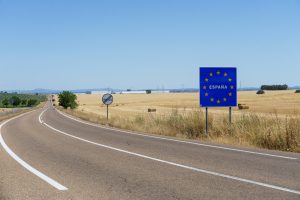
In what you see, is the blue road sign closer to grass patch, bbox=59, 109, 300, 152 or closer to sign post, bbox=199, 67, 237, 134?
sign post, bbox=199, 67, 237, 134

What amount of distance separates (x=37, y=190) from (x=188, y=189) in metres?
2.59

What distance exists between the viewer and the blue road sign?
19641 millimetres

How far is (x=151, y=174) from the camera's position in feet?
31.4

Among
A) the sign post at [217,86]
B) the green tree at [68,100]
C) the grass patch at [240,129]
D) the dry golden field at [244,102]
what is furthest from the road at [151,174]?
the green tree at [68,100]

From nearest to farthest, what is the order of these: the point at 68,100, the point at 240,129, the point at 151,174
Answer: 1. the point at 151,174
2. the point at 240,129
3. the point at 68,100

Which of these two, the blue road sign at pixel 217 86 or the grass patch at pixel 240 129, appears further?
the blue road sign at pixel 217 86

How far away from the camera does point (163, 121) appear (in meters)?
25.2

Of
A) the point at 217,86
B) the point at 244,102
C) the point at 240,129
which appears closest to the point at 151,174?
the point at 240,129

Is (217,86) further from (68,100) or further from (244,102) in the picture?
(68,100)

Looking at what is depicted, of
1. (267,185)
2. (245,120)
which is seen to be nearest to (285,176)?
(267,185)

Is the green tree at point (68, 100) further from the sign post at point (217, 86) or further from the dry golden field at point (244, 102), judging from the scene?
the sign post at point (217, 86)

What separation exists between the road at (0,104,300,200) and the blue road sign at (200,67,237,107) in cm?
523

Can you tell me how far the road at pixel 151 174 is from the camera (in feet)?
25.1

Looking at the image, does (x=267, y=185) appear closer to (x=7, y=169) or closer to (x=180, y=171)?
(x=180, y=171)
